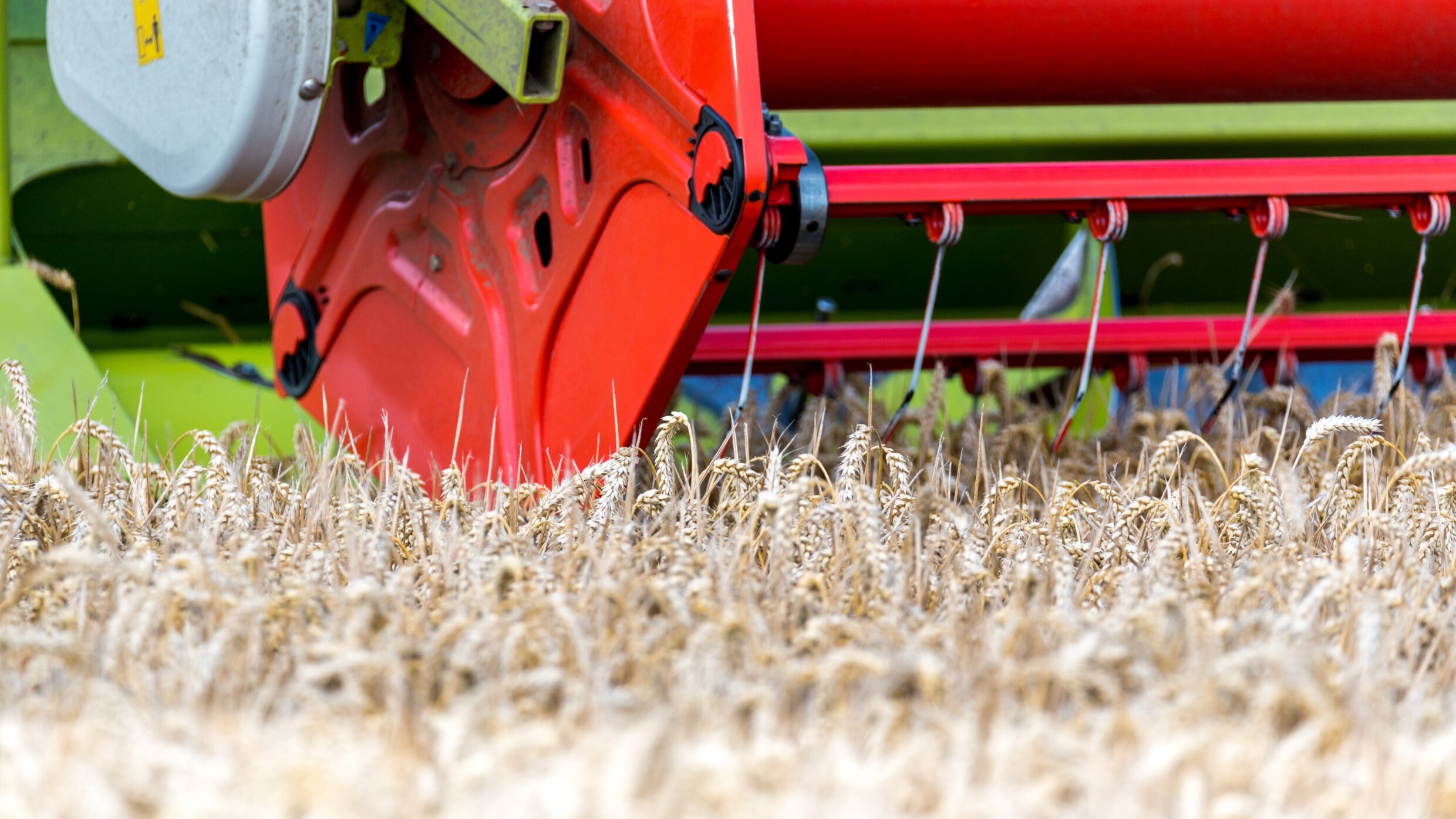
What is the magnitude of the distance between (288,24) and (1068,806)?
132 centimetres

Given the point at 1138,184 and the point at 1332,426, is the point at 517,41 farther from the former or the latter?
the point at 1332,426

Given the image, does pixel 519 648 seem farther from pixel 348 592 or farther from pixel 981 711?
pixel 981 711

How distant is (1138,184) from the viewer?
187 cm

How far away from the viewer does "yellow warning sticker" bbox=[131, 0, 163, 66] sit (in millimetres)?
1887

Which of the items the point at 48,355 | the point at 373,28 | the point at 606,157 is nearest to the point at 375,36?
the point at 373,28

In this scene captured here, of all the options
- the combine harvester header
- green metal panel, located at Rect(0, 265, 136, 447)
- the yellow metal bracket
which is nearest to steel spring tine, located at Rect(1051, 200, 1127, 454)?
the combine harvester header

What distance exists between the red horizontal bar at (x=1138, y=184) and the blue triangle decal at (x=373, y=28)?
64cm

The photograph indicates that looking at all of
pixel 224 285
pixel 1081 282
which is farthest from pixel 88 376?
pixel 1081 282

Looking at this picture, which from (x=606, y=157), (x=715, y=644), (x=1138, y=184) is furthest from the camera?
(x=1138, y=184)

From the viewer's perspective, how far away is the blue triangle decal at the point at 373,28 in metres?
1.90

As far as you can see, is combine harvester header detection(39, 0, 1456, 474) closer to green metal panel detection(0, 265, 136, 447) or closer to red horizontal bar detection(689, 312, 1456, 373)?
red horizontal bar detection(689, 312, 1456, 373)

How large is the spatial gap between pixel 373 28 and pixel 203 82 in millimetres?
231

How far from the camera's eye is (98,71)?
202cm

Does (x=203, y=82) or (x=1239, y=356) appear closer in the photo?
(x=203, y=82)
